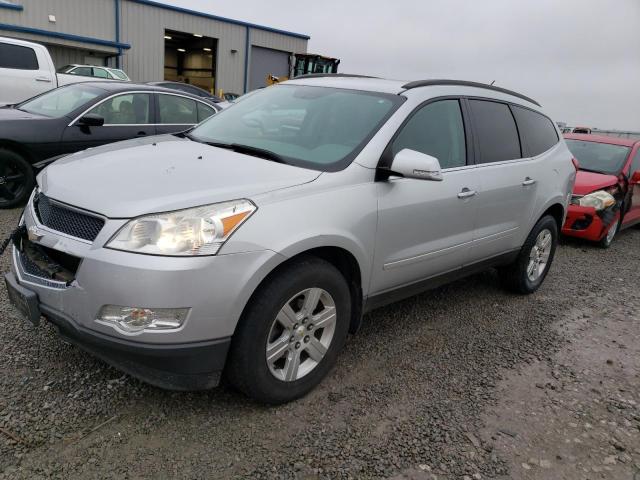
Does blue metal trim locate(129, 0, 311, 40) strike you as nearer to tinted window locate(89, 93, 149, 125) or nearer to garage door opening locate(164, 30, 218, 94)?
garage door opening locate(164, 30, 218, 94)

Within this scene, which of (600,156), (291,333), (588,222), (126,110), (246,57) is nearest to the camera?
(291,333)

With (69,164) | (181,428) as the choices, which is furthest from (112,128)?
(181,428)

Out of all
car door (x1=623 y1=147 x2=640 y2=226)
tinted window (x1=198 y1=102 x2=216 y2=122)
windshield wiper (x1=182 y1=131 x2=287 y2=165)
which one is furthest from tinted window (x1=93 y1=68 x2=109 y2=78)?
windshield wiper (x1=182 y1=131 x2=287 y2=165)

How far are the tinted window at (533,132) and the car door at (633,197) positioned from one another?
3440 mm

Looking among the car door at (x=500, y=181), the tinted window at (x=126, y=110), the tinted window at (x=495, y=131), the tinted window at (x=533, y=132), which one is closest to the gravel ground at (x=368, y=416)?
the car door at (x=500, y=181)

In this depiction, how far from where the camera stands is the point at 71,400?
8.64ft

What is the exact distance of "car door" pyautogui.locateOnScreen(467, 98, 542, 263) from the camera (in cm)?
385

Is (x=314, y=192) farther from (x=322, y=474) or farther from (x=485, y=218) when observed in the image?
(x=485, y=218)

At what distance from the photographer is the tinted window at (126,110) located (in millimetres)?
6387

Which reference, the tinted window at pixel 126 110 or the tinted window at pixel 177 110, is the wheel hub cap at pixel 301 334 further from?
the tinted window at pixel 177 110

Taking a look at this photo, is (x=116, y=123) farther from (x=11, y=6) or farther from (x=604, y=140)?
(x=11, y=6)

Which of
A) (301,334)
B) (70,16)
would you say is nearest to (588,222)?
(301,334)

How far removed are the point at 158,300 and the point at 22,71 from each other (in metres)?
8.58

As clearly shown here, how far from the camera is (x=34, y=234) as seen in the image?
2555mm
